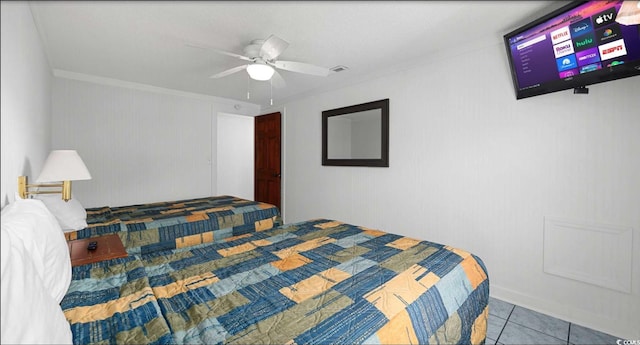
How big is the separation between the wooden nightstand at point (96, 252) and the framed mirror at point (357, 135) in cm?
263

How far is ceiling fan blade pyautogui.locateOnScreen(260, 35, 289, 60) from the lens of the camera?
6.47 feet

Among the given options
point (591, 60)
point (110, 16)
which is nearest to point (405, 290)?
point (591, 60)

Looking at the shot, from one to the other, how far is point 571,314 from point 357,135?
2.63m

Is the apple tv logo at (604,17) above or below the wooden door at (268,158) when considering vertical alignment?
above

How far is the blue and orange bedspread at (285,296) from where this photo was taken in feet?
3.19

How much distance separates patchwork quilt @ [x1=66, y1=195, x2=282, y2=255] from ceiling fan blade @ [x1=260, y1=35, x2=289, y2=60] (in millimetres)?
1764

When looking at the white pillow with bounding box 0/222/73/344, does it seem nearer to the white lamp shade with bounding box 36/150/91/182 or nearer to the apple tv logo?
the white lamp shade with bounding box 36/150/91/182

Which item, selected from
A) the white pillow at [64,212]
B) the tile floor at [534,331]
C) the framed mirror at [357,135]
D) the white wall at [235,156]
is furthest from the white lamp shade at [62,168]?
the white wall at [235,156]

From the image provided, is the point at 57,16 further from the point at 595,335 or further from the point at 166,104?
the point at 595,335

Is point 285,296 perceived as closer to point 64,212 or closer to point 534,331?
point 64,212

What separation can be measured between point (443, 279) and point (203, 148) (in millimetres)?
4154

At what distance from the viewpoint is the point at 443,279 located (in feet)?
4.59

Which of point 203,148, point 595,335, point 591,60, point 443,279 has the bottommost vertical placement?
point 595,335

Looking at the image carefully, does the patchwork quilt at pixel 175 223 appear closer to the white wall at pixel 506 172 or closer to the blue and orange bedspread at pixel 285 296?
the blue and orange bedspread at pixel 285 296
